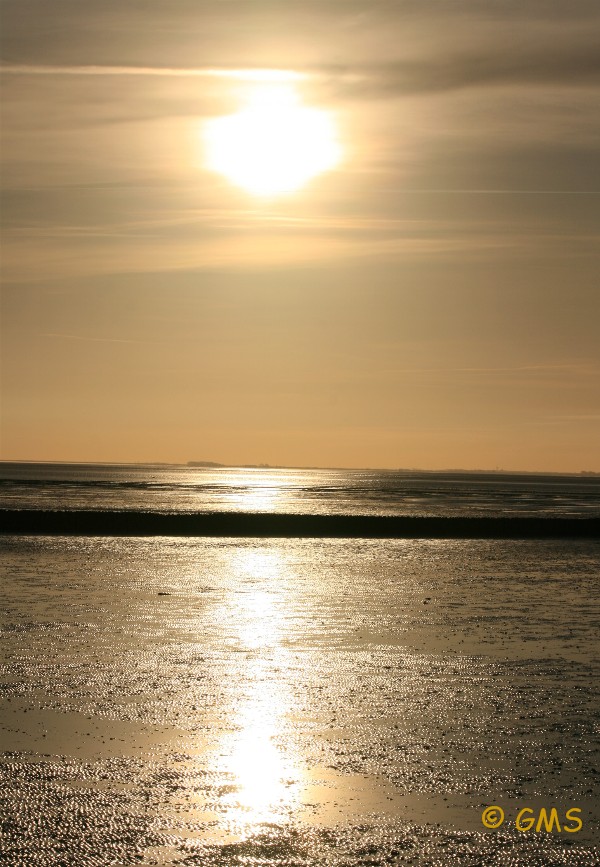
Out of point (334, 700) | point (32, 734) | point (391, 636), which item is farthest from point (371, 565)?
point (32, 734)

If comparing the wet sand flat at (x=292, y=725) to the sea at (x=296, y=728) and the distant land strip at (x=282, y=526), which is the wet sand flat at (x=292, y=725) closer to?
the sea at (x=296, y=728)

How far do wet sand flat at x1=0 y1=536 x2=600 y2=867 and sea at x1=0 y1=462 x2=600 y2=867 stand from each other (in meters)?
0.03

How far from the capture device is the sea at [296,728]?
353 inches

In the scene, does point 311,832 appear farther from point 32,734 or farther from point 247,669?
point 247,669

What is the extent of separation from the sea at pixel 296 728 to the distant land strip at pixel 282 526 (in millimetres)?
24317

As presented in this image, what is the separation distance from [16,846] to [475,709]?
7.03 meters

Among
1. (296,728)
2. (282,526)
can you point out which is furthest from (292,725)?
(282,526)

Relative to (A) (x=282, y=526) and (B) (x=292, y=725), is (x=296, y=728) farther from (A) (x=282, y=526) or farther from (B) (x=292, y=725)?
(A) (x=282, y=526)

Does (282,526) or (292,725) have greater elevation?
(292,725)

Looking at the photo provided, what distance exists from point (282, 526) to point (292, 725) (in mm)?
41731

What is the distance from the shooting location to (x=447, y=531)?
53.7 m

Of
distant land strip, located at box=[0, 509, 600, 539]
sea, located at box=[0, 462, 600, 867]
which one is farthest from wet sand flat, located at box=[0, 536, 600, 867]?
distant land strip, located at box=[0, 509, 600, 539]

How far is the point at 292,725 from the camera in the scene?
12672 mm

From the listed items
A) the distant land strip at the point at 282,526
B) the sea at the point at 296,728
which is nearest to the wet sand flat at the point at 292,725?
the sea at the point at 296,728
